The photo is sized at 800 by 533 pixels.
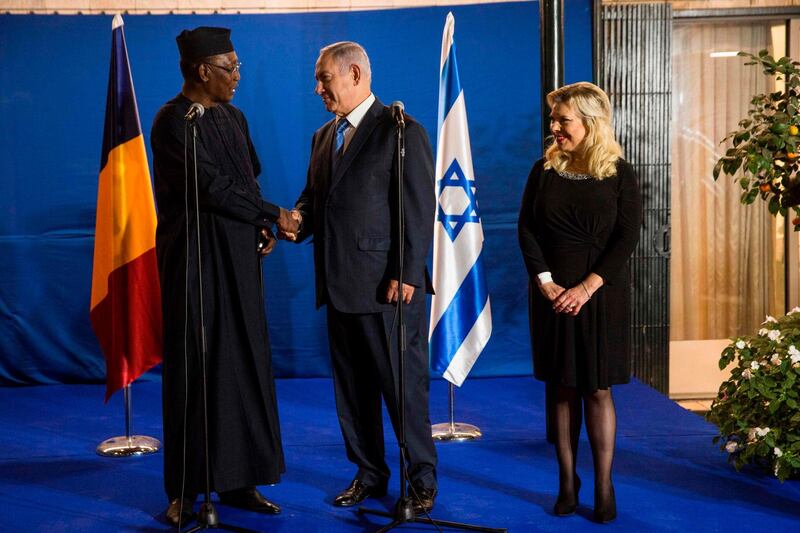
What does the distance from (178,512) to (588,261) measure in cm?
171

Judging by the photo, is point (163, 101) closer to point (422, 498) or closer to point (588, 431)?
point (422, 498)

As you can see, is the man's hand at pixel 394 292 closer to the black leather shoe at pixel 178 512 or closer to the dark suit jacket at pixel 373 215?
the dark suit jacket at pixel 373 215

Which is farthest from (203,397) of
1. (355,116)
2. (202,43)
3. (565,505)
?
(565,505)

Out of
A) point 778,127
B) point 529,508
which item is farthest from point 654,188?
point 529,508

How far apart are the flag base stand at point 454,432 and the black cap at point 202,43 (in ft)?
6.83

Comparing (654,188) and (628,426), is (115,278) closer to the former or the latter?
(628,426)

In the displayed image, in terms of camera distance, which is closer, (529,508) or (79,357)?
(529,508)

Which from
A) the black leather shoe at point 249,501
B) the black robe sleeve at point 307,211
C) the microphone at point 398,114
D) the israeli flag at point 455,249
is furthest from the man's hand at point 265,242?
the israeli flag at point 455,249

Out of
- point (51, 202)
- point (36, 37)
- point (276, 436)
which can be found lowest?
point (276, 436)

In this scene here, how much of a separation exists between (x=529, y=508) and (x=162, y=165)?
5.99 feet

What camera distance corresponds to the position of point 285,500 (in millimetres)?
3844

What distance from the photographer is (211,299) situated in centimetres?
361

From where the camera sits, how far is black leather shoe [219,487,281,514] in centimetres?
369

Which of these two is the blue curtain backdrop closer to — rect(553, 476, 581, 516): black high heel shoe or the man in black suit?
the man in black suit
